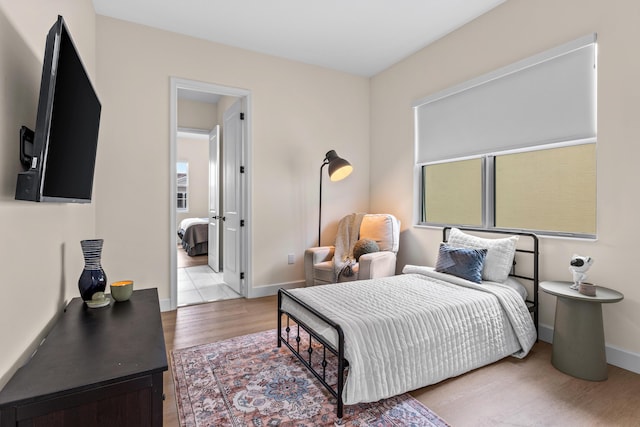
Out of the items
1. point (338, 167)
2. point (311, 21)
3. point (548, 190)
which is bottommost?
point (548, 190)

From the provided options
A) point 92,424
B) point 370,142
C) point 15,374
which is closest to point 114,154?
point 15,374

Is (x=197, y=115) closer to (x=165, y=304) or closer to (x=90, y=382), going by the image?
(x=165, y=304)

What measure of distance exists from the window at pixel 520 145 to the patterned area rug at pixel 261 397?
1995 millimetres

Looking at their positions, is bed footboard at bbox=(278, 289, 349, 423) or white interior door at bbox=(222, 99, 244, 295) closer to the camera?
bed footboard at bbox=(278, 289, 349, 423)

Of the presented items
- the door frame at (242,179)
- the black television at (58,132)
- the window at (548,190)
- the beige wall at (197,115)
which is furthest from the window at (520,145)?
the beige wall at (197,115)

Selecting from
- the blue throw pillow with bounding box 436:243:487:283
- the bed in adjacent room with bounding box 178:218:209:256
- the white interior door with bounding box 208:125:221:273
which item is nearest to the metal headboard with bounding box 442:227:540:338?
the blue throw pillow with bounding box 436:243:487:283

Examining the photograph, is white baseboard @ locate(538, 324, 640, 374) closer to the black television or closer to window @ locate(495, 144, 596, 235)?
window @ locate(495, 144, 596, 235)

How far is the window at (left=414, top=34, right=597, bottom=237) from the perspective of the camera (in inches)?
97.3

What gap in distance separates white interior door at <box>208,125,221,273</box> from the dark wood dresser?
3.79 metres

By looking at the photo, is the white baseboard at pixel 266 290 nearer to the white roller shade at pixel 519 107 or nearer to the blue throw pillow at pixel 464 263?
the blue throw pillow at pixel 464 263

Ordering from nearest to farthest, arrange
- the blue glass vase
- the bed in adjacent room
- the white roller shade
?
1. the blue glass vase
2. the white roller shade
3. the bed in adjacent room

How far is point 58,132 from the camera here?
1329mm

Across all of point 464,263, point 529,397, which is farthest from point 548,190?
point 529,397

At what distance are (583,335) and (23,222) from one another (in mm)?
3108
